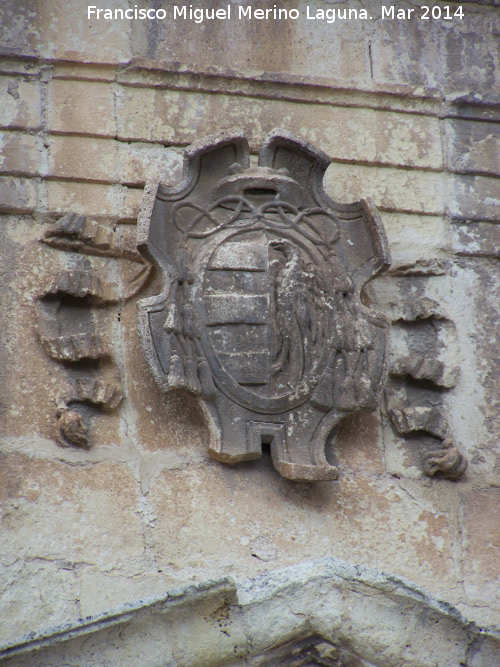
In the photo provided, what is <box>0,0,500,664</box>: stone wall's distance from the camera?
9.61 ft

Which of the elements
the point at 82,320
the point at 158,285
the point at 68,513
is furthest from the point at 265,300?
the point at 68,513

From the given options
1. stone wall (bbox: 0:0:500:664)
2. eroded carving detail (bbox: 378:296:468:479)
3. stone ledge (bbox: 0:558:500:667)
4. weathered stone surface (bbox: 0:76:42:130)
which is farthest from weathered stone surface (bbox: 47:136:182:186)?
stone ledge (bbox: 0:558:500:667)

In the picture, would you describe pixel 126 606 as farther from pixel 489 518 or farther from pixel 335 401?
pixel 489 518

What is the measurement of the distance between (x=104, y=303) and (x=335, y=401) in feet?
2.87

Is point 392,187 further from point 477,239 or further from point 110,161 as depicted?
point 110,161

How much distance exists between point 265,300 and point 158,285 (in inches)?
16.7

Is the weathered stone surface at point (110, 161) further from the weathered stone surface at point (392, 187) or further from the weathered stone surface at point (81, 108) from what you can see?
the weathered stone surface at point (392, 187)

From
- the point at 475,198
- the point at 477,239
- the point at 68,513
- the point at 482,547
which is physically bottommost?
the point at 482,547

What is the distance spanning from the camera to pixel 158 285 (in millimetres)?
3275

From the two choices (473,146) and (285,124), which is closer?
(285,124)

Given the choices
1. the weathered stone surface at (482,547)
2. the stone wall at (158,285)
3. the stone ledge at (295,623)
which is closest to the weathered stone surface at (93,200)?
the stone wall at (158,285)

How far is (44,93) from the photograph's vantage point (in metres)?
3.39

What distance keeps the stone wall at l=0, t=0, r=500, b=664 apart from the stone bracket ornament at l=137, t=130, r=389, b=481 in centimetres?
18

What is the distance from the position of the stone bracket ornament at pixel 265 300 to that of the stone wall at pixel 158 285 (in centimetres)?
18
